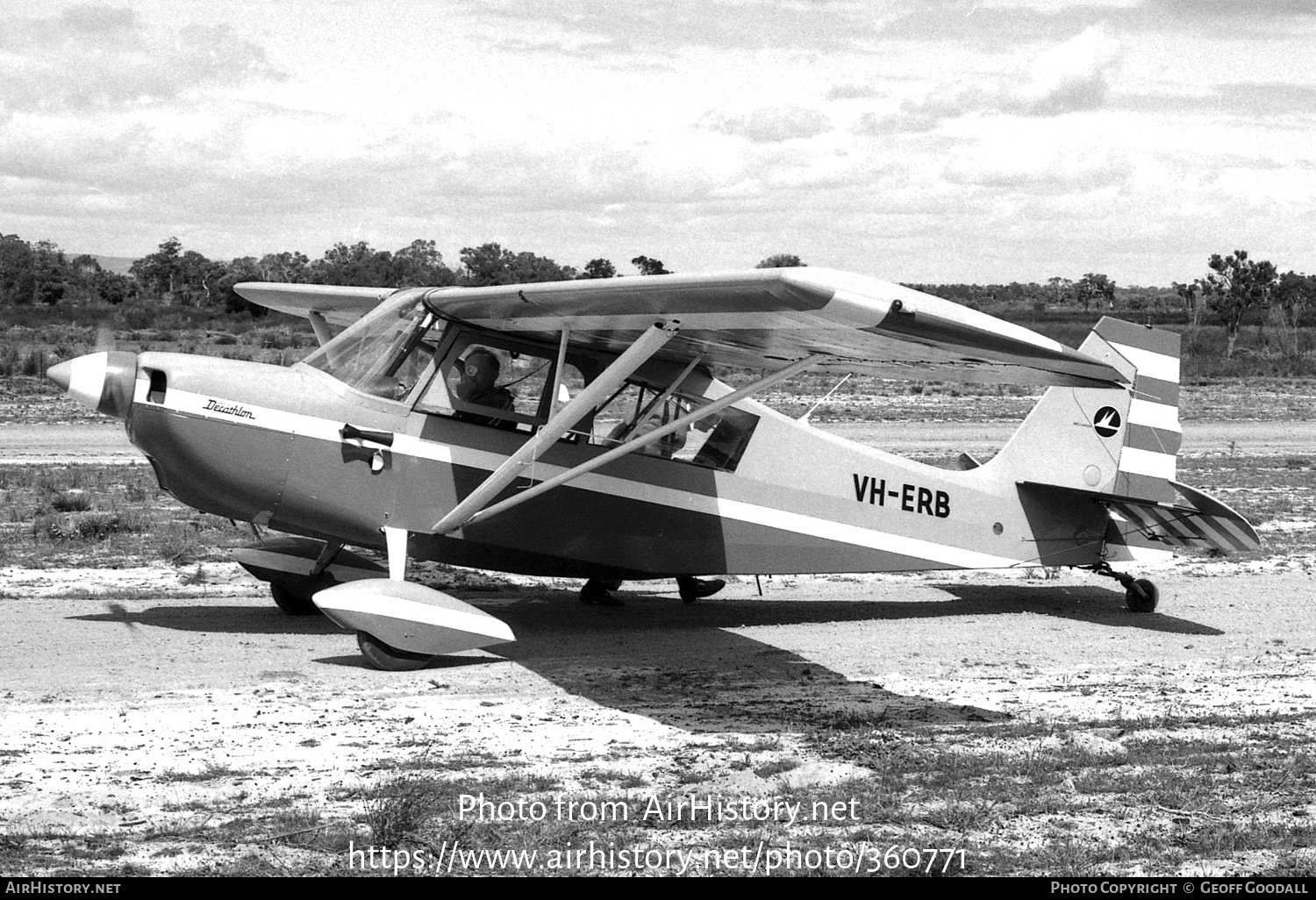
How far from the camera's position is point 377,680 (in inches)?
355

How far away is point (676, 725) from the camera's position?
8.12 metres

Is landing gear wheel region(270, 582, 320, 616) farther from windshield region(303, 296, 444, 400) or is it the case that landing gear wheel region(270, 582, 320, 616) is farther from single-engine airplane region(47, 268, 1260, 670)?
windshield region(303, 296, 444, 400)

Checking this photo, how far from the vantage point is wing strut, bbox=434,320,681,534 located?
28.6ft

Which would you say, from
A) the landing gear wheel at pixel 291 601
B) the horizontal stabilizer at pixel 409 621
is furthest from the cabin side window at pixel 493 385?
the landing gear wheel at pixel 291 601

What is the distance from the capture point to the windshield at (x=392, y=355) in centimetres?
1010

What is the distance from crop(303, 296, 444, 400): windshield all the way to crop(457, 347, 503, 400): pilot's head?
27 cm

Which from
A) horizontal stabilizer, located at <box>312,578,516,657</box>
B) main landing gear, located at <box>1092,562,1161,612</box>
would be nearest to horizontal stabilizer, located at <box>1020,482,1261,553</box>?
main landing gear, located at <box>1092,562,1161,612</box>

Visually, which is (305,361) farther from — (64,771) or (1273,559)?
(1273,559)

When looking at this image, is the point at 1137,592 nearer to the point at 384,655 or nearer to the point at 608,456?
the point at 608,456

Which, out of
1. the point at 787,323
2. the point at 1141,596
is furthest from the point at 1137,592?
the point at 787,323

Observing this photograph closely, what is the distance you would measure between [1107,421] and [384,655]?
667cm

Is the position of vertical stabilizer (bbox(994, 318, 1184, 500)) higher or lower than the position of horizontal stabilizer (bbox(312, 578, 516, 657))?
higher

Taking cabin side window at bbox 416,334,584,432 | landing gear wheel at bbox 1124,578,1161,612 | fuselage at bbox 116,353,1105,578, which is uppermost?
cabin side window at bbox 416,334,584,432
